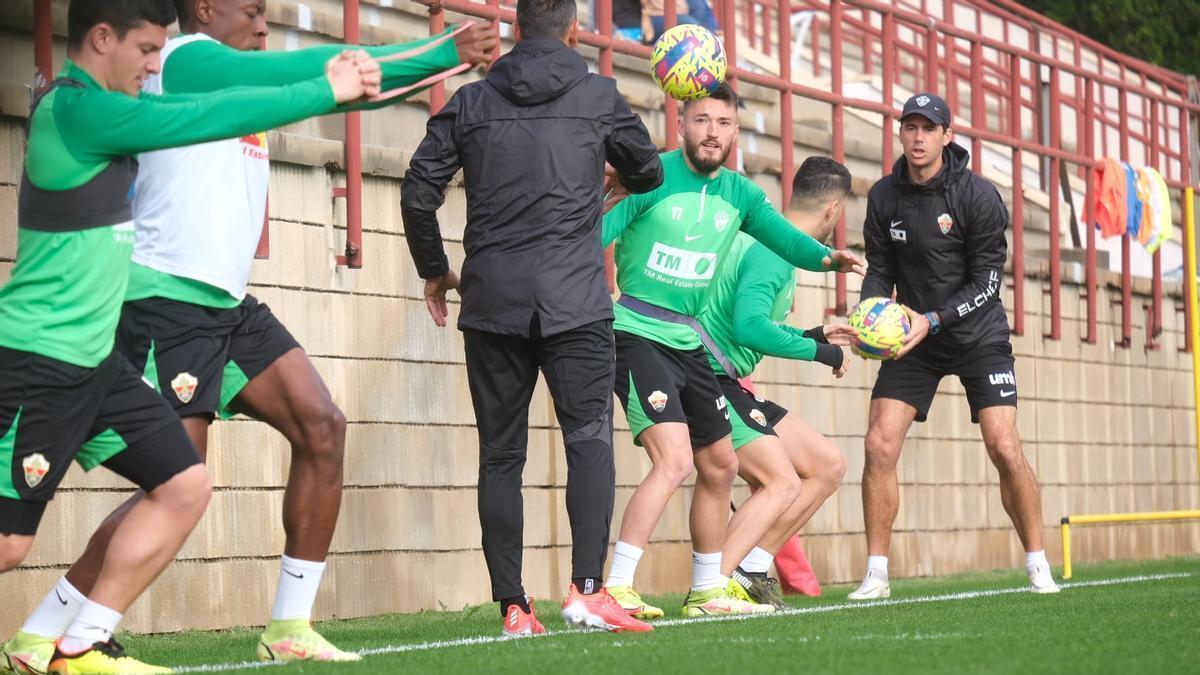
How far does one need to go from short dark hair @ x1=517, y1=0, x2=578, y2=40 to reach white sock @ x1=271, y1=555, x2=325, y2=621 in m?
1.96

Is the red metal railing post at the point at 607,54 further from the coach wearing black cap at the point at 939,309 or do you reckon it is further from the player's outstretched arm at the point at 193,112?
the player's outstretched arm at the point at 193,112

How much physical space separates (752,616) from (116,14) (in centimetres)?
361

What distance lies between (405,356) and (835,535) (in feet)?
13.2

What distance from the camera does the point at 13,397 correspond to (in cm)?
488

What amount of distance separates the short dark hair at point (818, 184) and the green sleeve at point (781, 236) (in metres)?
1.10

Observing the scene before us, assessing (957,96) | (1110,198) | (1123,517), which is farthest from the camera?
(957,96)

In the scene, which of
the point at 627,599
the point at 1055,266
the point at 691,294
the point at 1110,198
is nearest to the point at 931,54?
the point at 1055,266

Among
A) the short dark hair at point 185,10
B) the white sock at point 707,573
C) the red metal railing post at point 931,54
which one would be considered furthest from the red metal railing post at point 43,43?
the red metal railing post at point 931,54

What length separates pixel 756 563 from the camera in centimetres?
851

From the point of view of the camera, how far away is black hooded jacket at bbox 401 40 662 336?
249 inches

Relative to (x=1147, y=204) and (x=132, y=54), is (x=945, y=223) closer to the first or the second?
(x=132, y=54)

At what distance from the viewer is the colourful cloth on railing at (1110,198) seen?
14656mm

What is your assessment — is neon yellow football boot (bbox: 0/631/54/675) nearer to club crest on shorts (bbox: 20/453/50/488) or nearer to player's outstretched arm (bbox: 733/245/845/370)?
club crest on shorts (bbox: 20/453/50/488)

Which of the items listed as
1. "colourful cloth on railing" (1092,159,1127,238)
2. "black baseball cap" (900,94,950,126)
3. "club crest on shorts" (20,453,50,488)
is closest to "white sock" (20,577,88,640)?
"club crest on shorts" (20,453,50,488)
